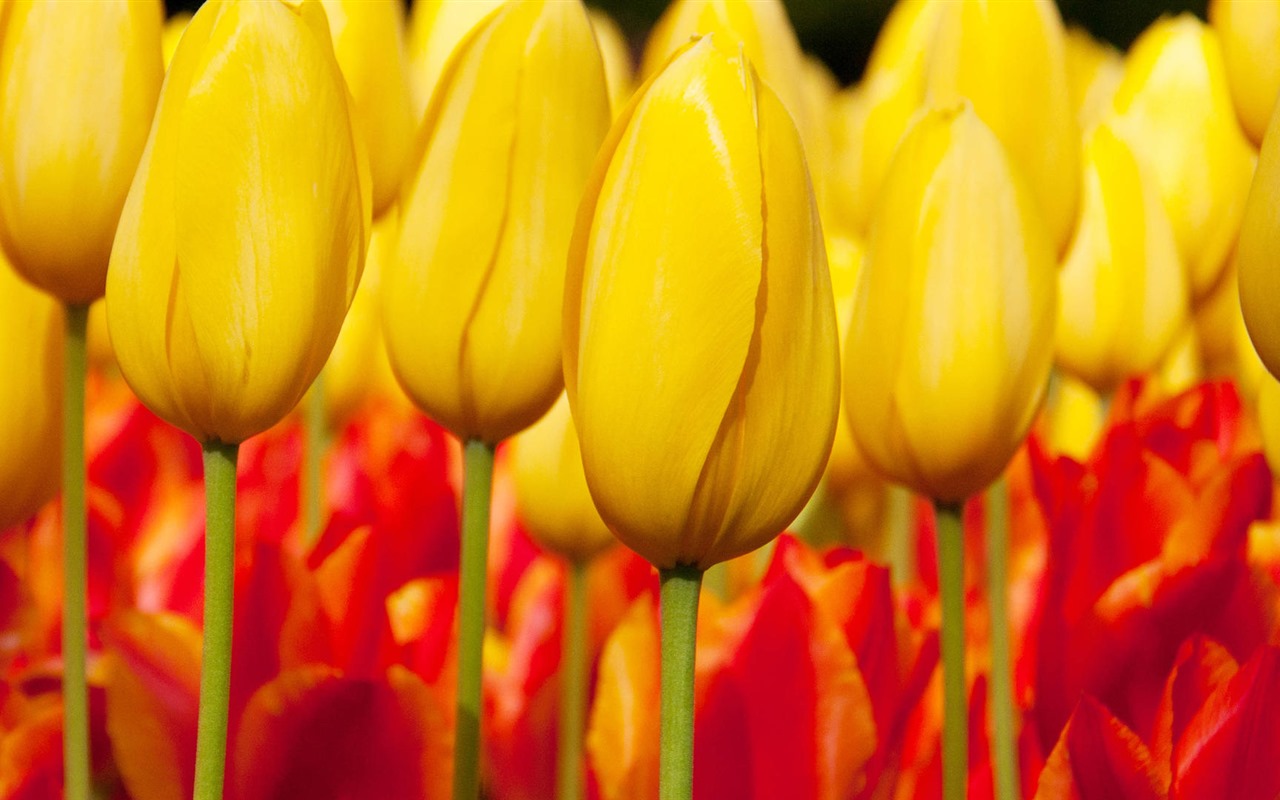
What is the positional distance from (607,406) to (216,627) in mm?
82

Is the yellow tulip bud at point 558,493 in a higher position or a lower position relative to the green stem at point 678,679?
lower

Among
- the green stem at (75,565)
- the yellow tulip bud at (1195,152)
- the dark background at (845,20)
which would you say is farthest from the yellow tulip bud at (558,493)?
the dark background at (845,20)

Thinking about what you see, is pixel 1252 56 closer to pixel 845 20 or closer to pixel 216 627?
pixel 216 627

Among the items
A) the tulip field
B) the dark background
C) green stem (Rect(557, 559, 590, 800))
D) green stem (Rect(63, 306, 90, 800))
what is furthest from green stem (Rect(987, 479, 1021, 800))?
the dark background

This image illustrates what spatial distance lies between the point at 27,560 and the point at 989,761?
0.30 m

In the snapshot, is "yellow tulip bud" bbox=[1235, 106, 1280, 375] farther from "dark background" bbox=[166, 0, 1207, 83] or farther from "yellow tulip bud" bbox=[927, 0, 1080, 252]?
"dark background" bbox=[166, 0, 1207, 83]

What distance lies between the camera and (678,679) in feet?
0.80

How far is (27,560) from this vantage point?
47 cm

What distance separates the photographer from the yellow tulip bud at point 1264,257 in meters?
0.26

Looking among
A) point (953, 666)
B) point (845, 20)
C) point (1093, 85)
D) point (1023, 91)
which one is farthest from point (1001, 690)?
point (845, 20)

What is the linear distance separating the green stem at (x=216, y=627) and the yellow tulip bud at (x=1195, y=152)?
34 cm

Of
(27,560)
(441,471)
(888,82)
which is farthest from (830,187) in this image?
(27,560)

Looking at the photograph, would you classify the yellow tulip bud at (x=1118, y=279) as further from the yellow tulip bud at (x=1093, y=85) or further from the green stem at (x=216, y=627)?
the green stem at (x=216, y=627)

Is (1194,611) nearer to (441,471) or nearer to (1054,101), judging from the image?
(1054,101)
